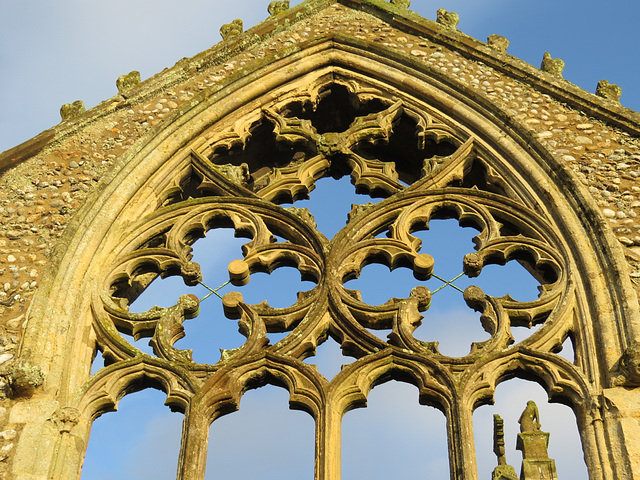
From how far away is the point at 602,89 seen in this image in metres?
12.7

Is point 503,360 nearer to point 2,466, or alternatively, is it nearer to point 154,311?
point 154,311

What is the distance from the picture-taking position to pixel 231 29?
1414 cm

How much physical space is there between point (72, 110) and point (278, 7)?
2801 mm

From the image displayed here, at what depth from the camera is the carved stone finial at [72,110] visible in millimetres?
13078

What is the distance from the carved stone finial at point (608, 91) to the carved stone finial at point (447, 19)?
1934 mm

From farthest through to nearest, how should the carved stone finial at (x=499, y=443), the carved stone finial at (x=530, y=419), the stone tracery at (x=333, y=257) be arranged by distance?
the carved stone finial at (x=499, y=443)
the carved stone finial at (x=530, y=419)
the stone tracery at (x=333, y=257)

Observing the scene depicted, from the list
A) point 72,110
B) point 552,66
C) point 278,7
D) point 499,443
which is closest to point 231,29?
point 278,7

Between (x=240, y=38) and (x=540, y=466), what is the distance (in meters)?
5.92

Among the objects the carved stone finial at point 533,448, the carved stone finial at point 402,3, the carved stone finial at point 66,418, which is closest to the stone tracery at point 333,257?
the carved stone finial at point 66,418

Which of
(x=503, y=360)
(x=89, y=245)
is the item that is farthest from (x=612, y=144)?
(x=89, y=245)

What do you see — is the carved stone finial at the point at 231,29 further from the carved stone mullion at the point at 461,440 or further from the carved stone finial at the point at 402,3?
the carved stone mullion at the point at 461,440

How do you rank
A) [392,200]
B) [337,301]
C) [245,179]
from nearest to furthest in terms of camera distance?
[337,301] < [392,200] < [245,179]

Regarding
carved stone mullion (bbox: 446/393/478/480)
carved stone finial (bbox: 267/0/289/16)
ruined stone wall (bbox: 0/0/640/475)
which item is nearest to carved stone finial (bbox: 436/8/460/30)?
ruined stone wall (bbox: 0/0/640/475)

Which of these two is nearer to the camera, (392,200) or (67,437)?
(67,437)
